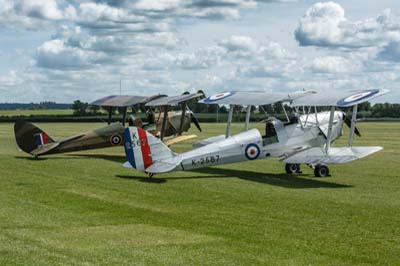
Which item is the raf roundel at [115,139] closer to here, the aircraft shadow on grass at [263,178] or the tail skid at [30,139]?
the tail skid at [30,139]

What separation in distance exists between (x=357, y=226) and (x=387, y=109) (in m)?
86.5

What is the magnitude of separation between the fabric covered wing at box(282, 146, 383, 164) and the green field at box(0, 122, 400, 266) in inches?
20.2

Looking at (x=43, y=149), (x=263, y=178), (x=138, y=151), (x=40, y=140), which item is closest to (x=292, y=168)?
(x=263, y=178)

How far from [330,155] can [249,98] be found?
4046 millimetres

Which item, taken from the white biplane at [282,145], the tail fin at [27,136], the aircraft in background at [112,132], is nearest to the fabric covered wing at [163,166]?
the white biplane at [282,145]

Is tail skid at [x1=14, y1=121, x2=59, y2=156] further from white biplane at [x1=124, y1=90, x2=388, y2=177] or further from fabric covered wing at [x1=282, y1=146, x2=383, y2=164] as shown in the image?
fabric covered wing at [x1=282, y1=146, x2=383, y2=164]

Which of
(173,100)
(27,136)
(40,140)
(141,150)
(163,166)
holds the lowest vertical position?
(163,166)

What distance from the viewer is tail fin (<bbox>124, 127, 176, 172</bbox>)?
14.9 m

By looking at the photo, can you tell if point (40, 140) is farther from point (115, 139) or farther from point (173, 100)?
point (173, 100)

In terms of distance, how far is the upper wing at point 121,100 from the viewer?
24.5m

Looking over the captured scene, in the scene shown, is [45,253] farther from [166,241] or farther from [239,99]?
[239,99]

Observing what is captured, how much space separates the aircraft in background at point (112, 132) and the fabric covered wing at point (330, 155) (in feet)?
19.0

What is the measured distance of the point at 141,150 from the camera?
588 inches

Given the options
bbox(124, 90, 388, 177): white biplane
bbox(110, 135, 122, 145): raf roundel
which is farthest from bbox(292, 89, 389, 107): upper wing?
bbox(110, 135, 122, 145): raf roundel
